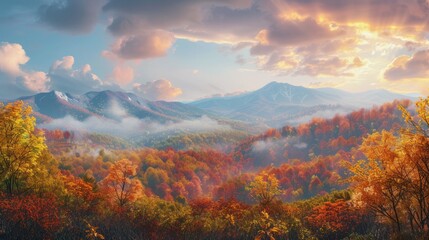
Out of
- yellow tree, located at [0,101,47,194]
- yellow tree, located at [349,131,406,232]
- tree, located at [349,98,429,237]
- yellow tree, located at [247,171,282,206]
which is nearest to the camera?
tree, located at [349,98,429,237]

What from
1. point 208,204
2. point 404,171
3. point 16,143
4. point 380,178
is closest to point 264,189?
point 208,204

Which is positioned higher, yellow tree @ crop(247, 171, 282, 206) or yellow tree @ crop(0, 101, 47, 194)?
yellow tree @ crop(0, 101, 47, 194)

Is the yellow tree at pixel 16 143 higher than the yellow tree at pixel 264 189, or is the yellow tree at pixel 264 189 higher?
the yellow tree at pixel 16 143

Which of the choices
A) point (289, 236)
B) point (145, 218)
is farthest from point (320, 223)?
point (145, 218)

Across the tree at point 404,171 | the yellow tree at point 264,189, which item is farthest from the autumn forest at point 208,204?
the yellow tree at point 264,189

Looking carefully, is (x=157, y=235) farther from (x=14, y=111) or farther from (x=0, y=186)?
(x=14, y=111)

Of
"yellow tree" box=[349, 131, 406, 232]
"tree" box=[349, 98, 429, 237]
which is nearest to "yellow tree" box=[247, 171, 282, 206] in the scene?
"tree" box=[349, 98, 429, 237]

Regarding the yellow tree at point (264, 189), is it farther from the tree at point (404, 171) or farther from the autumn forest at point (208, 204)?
the tree at point (404, 171)

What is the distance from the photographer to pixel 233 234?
6956 centimetres

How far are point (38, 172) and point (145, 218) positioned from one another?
22.1 m

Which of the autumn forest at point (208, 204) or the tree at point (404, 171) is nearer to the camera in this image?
the tree at point (404, 171)

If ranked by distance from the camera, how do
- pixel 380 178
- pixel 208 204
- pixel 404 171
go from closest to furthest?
pixel 380 178 < pixel 404 171 < pixel 208 204

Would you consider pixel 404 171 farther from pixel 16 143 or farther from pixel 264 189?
pixel 16 143

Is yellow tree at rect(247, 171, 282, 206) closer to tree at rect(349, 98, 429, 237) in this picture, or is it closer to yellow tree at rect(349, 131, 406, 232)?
tree at rect(349, 98, 429, 237)
